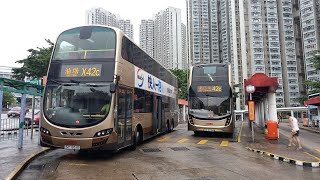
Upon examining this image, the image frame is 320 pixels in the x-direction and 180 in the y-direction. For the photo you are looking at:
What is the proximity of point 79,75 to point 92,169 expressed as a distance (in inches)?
122

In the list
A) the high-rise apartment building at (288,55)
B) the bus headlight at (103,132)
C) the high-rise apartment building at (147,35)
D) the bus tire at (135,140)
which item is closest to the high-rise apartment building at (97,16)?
the high-rise apartment building at (147,35)

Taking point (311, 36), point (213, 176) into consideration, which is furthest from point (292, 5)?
point (213, 176)

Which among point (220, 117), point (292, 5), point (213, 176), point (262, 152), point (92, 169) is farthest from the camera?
point (292, 5)

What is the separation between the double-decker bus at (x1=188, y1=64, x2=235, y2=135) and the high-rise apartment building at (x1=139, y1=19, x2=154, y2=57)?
33973mm

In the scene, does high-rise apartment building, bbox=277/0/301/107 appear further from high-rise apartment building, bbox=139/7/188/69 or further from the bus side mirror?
the bus side mirror

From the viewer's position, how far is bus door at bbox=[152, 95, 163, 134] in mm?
14099

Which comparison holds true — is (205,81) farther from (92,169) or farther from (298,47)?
(298,47)

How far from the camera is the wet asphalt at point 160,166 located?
6938 millimetres

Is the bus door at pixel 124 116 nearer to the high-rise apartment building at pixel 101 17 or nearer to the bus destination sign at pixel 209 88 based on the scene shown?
the bus destination sign at pixel 209 88

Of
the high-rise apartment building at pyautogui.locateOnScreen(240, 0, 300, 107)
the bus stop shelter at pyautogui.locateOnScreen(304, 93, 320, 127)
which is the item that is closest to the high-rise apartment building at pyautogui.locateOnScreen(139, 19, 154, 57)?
the bus stop shelter at pyautogui.locateOnScreen(304, 93, 320, 127)

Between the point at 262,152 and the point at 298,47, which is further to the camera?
the point at 298,47

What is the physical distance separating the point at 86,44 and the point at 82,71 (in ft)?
3.29

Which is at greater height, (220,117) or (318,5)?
(318,5)

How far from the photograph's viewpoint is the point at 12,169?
7027 mm
